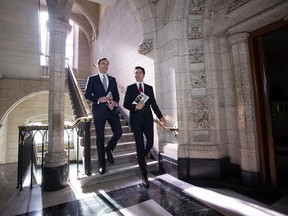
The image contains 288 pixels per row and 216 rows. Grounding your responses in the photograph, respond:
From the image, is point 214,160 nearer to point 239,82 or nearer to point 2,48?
point 239,82

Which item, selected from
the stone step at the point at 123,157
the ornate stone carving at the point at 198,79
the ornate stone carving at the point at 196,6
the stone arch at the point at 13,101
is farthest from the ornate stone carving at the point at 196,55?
the stone arch at the point at 13,101

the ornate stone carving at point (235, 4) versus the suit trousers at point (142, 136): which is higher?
the ornate stone carving at point (235, 4)

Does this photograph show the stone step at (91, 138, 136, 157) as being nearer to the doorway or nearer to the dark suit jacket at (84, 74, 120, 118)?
the dark suit jacket at (84, 74, 120, 118)

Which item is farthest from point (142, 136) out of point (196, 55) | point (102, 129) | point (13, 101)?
point (13, 101)

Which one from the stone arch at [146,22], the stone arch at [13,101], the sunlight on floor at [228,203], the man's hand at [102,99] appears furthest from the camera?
the stone arch at [13,101]

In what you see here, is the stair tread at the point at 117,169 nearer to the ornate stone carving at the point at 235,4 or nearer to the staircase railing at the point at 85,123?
the staircase railing at the point at 85,123

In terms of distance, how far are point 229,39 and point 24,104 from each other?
27.1 ft

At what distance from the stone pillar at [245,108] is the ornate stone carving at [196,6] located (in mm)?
680

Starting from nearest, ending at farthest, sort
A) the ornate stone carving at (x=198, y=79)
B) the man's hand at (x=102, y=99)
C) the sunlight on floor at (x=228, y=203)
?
the sunlight on floor at (x=228, y=203) < the man's hand at (x=102, y=99) < the ornate stone carving at (x=198, y=79)

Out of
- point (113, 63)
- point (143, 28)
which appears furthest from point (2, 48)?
point (143, 28)

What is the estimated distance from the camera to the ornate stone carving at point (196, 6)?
2835 mm

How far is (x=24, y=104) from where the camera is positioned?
25.3 feet

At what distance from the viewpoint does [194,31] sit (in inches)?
113

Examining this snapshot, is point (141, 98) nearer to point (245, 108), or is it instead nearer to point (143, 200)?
point (143, 200)
